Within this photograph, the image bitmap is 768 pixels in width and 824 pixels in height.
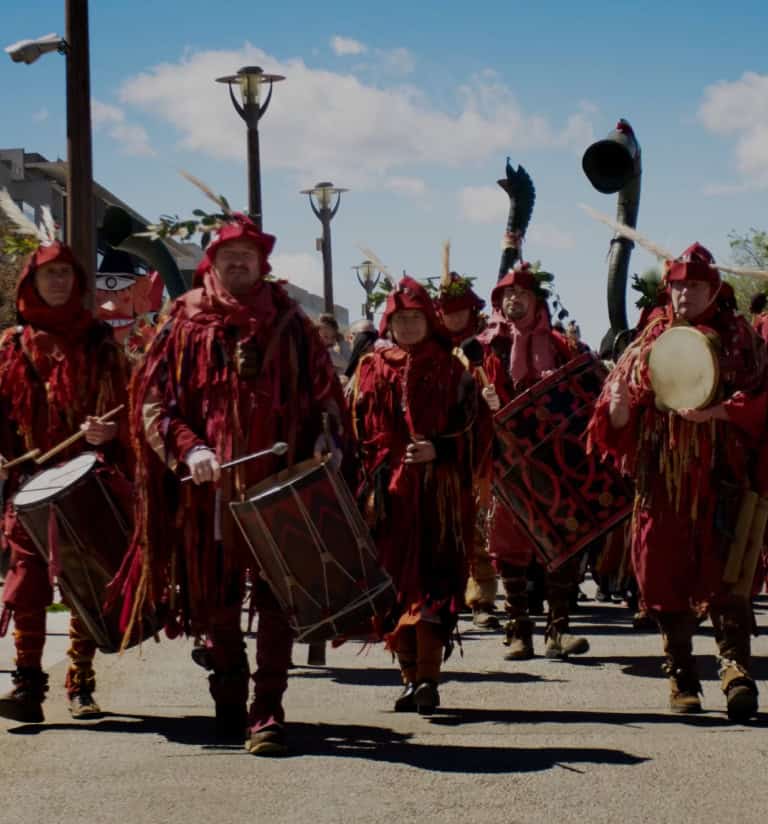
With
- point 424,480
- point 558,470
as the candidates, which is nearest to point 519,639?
point 558,470

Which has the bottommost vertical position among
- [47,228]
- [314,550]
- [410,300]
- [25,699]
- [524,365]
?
[25,699]

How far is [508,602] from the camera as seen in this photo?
991cm

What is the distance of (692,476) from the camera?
296 inches

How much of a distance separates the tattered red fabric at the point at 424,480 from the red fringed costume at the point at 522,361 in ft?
5.51

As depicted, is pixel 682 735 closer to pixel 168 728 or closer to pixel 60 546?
pixel 168 728

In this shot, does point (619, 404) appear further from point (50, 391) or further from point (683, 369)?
point (50, 391)

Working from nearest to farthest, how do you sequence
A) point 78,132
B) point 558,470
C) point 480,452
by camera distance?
point 480,452 → point 558,470 → point 78,132

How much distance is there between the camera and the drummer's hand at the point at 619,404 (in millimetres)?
7594

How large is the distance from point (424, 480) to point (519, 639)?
2.04 m

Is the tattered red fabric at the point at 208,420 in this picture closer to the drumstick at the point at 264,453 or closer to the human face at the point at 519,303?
the drumstick at the point at 264,453

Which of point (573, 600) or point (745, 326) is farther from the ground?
point (745, 326)

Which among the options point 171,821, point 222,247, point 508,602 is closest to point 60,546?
point 222,247

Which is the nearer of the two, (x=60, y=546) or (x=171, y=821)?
(x=171, y=821)

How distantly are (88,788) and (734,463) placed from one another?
291 cm
